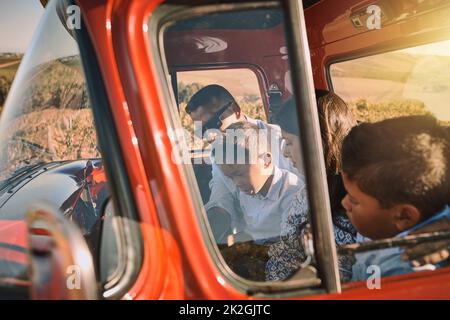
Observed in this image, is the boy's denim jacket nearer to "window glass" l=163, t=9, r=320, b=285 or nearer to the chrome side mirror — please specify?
"window glass" l=163, t=9, r=320, b=285

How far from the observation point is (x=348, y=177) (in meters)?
1.76

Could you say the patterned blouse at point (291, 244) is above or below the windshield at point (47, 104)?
below

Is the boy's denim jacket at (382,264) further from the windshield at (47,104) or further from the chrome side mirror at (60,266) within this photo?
the windshield at (47,104)

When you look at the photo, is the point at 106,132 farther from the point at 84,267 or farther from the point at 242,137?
the point at 242,137

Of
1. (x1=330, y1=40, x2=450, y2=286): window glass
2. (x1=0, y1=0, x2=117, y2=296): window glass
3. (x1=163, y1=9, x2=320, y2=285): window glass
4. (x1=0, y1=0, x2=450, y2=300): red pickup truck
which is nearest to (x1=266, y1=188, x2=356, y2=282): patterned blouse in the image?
(x1=163, y1=9, x2=320, y2=285): window glass

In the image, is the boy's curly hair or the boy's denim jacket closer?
the boy's denim jacket

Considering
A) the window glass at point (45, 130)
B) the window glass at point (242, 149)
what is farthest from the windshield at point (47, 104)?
the window glass at point (242, 149)

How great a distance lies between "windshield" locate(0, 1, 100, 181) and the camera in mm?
1368

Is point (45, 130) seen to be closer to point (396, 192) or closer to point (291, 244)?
point (291, 244)

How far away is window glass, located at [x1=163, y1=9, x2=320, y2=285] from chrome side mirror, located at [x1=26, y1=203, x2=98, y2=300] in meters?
0.35

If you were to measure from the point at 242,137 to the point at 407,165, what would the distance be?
789 millimetres

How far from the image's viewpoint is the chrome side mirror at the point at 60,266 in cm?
93

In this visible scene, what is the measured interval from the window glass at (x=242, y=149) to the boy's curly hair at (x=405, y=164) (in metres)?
0.26
